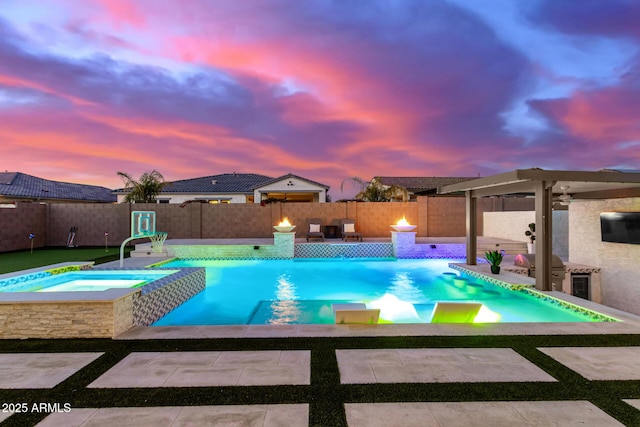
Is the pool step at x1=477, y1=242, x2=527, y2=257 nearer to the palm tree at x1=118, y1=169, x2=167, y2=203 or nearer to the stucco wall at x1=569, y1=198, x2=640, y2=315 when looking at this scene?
A: the stucco wall at x1=569, y1=198, x2=640, y2=315

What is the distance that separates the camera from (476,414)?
234cm

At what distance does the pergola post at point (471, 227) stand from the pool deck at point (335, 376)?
16.5ft

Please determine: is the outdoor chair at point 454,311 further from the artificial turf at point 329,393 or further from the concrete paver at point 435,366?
the artificial turf at point 329,393

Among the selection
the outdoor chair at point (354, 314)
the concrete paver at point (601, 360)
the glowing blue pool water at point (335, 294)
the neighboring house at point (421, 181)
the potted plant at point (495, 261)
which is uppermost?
the neighboring house at point (421, 181)

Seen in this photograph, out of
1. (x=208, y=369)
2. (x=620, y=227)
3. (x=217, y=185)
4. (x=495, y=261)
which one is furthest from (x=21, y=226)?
(x=620, y=227)

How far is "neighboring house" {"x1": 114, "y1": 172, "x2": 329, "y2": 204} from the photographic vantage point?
858 inches

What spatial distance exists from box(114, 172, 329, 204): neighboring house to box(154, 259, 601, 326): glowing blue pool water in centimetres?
939

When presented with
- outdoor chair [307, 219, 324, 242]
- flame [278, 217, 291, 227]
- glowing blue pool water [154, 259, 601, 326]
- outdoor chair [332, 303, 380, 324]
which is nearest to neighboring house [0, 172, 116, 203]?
flame [278, 217, 291, 227]

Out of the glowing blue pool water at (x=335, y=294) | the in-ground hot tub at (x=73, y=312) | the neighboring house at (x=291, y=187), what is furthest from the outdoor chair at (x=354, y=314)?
the neighboring house at (x=291, y=187)

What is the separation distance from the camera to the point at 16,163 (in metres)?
21.2

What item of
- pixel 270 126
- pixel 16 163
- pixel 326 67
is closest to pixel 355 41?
pixel 326 67

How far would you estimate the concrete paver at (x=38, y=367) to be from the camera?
9.27 ft

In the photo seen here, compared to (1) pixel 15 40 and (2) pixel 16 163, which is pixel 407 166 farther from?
(2) pixel 16 163

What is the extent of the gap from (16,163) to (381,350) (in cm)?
2785
